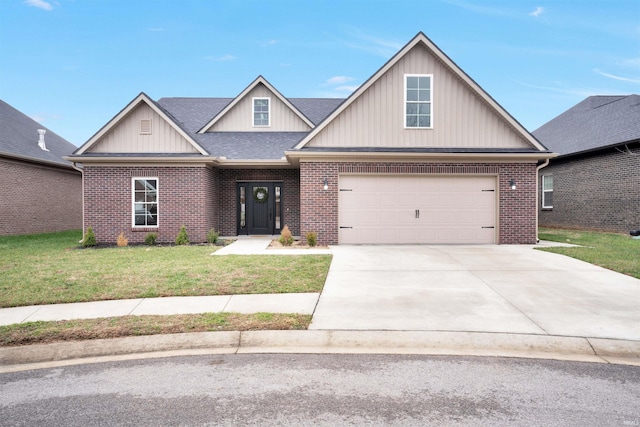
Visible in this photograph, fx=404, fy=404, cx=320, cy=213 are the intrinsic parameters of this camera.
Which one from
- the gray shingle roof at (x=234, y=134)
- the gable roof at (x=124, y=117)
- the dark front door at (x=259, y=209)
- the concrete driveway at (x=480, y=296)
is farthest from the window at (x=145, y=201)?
the concrete driveway at (x=480, y=296)

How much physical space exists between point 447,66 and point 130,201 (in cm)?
1285

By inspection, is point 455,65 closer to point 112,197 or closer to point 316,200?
point 316,200

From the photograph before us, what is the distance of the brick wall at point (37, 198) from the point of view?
19.0 m

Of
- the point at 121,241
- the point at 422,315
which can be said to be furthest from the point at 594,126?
the point at 121,241

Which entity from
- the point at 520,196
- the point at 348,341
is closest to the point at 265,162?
the point at 520,196

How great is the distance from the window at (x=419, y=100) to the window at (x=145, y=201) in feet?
32.6

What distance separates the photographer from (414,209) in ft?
47.8

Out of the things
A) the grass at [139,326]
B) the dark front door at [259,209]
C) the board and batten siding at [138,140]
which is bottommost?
the grass at [139,326]

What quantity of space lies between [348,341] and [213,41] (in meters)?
31.2

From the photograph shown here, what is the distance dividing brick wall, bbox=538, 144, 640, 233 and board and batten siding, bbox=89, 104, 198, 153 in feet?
61.8

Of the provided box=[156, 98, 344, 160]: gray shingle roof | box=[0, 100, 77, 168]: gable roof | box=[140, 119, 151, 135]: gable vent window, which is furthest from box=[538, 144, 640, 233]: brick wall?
box=[0, 100, 77, 168]: gable roof

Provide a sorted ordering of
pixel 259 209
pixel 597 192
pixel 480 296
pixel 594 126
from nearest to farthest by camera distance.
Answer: pixel 480 296 → pixel 259 209 → pixel 597 192 → pixel 594 126

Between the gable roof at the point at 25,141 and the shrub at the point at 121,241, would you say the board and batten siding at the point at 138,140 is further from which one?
the gable roof at the point at 25,141

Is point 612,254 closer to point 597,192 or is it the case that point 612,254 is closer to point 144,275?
point 597,192
